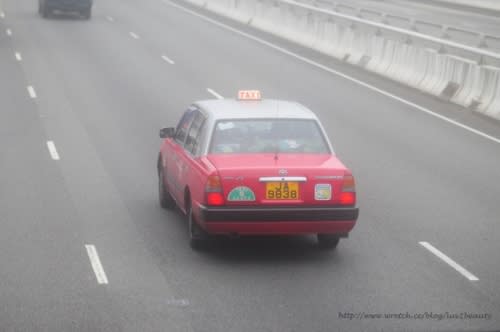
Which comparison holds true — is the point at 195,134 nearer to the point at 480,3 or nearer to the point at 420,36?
the point at 420,36

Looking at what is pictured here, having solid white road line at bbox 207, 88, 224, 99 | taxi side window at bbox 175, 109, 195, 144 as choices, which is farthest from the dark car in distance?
taxi side window at bbox 175, 109, 195, 144

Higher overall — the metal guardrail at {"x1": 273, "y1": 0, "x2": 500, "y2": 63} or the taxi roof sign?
the taxi roof sign

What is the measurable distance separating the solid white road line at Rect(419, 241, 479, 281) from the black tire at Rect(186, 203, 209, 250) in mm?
2296

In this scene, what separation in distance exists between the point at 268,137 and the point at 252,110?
59 cm

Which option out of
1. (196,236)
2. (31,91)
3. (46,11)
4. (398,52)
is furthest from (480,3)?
(196,236)

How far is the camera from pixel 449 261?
1082 centimetres

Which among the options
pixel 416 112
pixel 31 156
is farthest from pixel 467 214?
pixel 416 112

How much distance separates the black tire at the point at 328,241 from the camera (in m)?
11.0

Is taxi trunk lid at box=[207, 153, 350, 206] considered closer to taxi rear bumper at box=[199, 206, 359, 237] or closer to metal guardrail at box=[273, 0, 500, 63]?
taxi rear bumper at box=[199, 206, 359, 237]

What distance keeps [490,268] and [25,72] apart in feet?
61.1

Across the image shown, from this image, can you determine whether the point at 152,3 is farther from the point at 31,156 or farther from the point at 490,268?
the point at 490,268

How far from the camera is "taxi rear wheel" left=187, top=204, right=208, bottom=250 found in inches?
428

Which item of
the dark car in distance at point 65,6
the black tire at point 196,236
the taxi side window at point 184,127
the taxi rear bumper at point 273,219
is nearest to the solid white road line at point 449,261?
the taxi rear bumper at point 273,219

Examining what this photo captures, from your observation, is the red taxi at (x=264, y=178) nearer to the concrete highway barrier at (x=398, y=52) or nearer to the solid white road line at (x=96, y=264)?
the solid white road line at (x=96, y=264)
